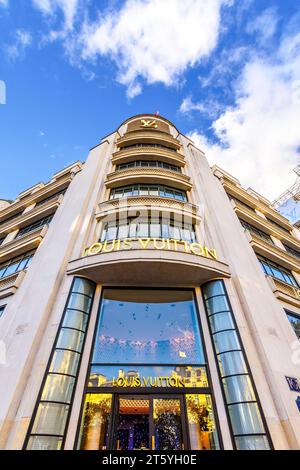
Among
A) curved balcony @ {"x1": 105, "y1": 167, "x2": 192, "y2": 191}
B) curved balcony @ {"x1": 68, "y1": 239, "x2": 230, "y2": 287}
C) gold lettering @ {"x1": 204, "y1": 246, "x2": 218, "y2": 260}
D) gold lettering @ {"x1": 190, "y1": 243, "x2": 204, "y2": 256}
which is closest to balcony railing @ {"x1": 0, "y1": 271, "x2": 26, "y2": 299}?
curved balcony @ {"x1": 68, "y1": 239, "x2": 230, "y2": 287}

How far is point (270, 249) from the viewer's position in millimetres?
15648

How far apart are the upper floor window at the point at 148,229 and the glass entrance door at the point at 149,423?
7032 millimetres

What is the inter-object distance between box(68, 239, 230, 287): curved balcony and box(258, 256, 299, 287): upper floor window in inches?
212

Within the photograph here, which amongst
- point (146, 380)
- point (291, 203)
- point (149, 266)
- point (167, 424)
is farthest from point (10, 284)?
point (291, 203)

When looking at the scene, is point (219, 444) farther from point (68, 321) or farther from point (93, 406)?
point (68, 321)

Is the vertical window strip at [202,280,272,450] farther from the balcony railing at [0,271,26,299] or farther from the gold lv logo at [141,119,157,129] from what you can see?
the gold lv logo at [141,119,157,129]

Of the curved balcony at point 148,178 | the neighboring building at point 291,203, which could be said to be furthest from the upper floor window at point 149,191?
the neighboring building at point 291,203

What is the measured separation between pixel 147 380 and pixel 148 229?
7.04 m

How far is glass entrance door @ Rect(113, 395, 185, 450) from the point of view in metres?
7.45

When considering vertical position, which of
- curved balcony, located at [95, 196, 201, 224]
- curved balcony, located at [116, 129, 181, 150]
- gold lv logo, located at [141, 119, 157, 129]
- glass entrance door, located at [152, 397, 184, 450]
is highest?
gold lv logo, located at [141, 119, 157, 129]

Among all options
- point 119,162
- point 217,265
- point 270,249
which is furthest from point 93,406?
point 119,162

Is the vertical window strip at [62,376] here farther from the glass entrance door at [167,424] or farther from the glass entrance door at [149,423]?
the glass entrance door at [167,424]

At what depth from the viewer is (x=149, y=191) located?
1609 cm

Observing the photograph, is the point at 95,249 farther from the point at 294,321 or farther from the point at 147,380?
the point at 294,321
